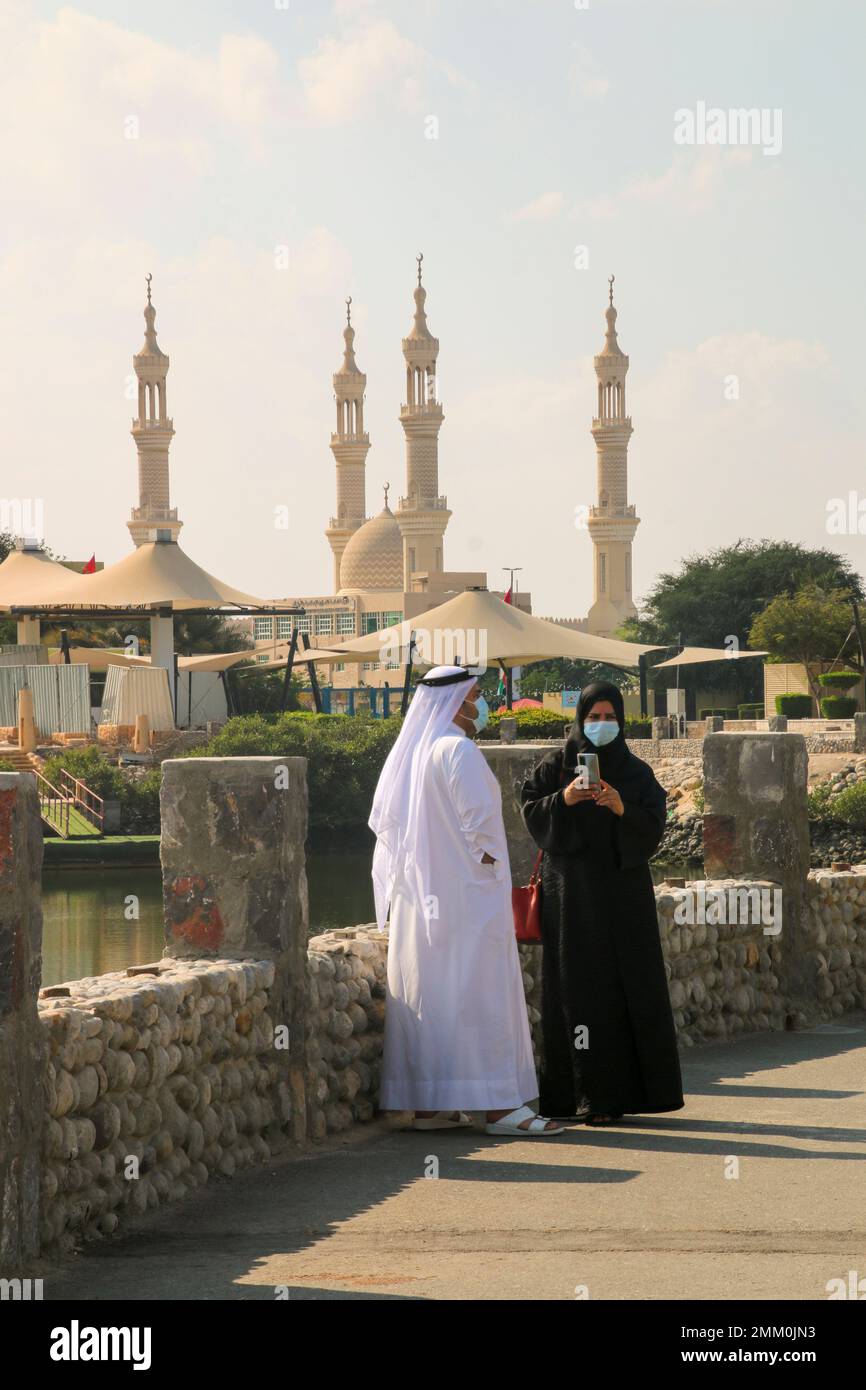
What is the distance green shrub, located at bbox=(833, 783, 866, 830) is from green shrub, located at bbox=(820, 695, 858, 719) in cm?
952

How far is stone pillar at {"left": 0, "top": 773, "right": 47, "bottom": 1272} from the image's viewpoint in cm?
389

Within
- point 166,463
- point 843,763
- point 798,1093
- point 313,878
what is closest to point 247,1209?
point 798,1093

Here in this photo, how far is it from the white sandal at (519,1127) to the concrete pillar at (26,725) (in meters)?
25.0

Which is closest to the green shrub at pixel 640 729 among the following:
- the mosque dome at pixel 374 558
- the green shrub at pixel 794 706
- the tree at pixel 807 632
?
the green shrub at pixel 794 706

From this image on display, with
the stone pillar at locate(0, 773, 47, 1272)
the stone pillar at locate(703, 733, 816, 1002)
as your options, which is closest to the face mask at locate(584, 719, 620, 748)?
the stone pillar at locate(0, 773, 47, 1272)

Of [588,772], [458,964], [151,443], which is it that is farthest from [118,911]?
[151,443]

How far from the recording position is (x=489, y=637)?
28.7 m

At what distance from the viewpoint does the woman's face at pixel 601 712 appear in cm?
563

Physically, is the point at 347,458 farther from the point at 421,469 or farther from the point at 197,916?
the point at 197,916

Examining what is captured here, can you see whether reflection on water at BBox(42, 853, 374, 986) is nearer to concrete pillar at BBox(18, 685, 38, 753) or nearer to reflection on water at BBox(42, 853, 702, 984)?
reflection on water at BBox(42, 853, 702, 984)

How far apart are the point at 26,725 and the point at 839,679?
20695 mm

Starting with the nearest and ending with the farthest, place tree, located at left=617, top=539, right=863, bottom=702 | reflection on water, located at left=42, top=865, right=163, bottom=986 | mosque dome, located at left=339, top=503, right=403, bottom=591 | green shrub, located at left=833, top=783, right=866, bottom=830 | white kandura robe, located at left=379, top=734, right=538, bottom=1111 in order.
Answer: white kandura robe, located at left=379, top=734, right=538, bottom=1111, reflection on water, located at left=42, top=865, right=163, bottom=986, green shrub, located at left=833, top=783, right=866, bottom=830, tree, located at left=617, top=539, right=863, bottom=702, mosque dome, located at left=339, top=503, right=403, bottom=591

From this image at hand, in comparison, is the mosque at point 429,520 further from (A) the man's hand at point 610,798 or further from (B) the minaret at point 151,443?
(A) the man's hand at point 610,798

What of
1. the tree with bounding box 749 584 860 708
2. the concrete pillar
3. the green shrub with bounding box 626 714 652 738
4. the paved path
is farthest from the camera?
the tree with bounding box 749 584 860 708
